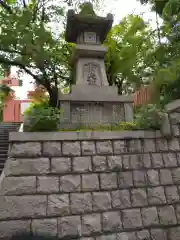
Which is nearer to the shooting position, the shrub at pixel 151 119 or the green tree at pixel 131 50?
the shrub at pixel 151 119

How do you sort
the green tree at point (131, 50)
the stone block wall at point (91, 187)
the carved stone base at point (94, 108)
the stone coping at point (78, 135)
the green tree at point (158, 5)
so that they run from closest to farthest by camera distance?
the stone block wall at point (91, 187), the stone coping at point (78, 135), the carved stone base at point (94, 108), the green tree at point (158, 5), the green tree at point (131, 50)

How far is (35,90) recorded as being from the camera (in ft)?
46.9

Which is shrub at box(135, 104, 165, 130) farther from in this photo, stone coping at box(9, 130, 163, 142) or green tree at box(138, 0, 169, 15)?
green tree at box(138, 0, 169, 15)

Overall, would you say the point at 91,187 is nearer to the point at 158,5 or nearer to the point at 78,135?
the point at 78,135

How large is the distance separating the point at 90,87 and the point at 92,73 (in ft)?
2.11

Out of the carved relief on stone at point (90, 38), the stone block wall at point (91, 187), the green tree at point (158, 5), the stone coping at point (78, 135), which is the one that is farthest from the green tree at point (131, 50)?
the stone block wall at point (91, 187)

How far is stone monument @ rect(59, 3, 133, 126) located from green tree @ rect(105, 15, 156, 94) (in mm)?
4718

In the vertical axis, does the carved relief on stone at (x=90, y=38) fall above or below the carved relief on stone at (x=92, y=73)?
above

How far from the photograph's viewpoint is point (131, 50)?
11.5m

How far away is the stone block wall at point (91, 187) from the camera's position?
3.90 metres

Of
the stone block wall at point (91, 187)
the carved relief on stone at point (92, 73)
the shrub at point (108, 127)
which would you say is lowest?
the stone block wall at point (91, 187)

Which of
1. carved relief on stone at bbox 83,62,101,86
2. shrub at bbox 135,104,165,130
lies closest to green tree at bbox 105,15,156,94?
carved relief on stone at bbox 83,62,101,86

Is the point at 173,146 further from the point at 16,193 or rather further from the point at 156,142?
the point at 16,193

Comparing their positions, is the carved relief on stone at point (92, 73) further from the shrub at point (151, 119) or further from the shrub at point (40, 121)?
the shrub at point (40, 121)
